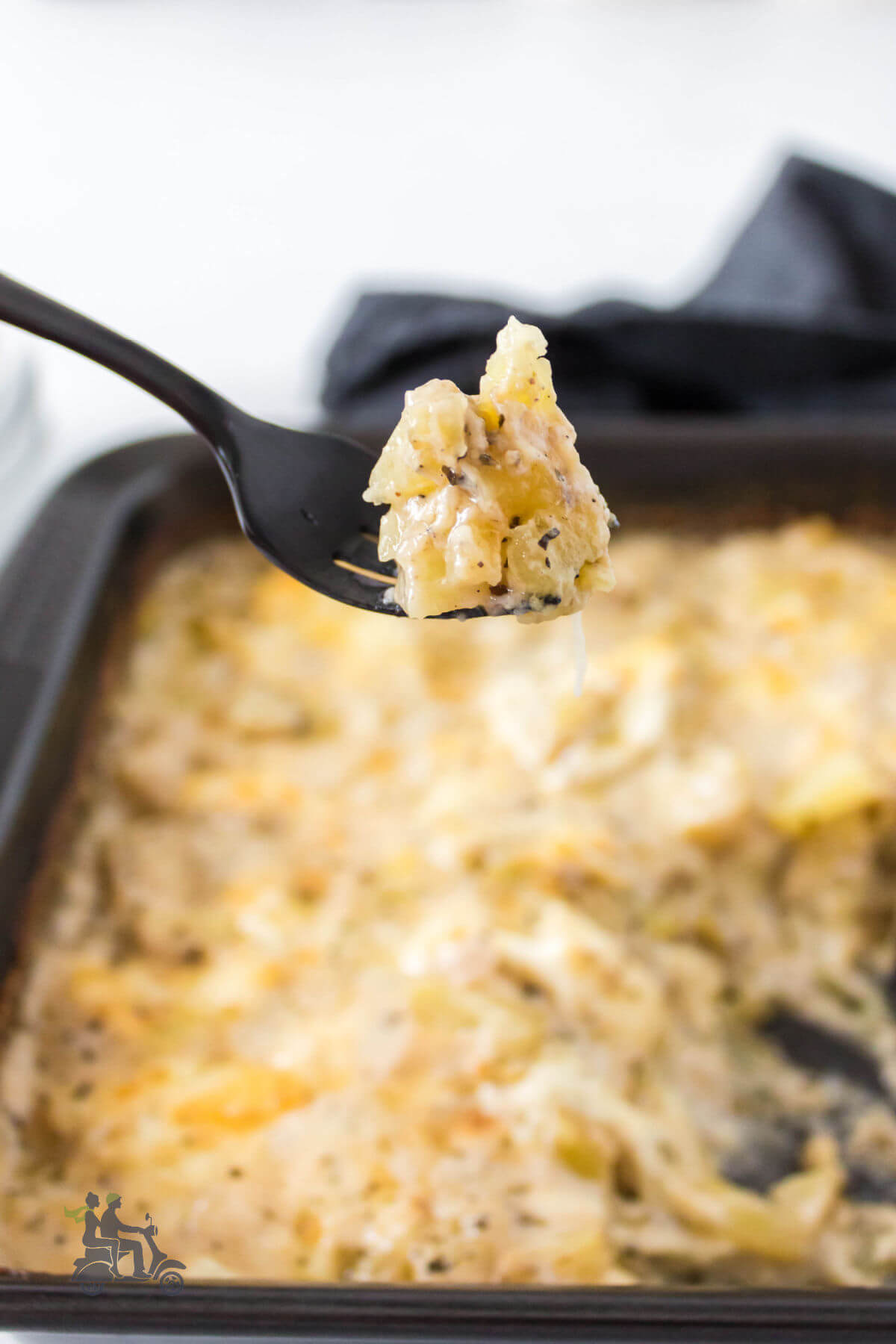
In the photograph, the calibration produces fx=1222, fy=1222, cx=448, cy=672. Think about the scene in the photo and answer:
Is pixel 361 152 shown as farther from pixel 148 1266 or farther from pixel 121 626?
pixel 148 1266

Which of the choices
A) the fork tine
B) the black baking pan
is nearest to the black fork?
the fork tine

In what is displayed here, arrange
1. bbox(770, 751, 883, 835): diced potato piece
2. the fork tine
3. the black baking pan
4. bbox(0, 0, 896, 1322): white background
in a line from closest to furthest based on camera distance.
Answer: the black baking pan, the fork tine, bbox(770, 751, 883, 835): diced potato piece, bbox(0, 0, 896, 1322): white background

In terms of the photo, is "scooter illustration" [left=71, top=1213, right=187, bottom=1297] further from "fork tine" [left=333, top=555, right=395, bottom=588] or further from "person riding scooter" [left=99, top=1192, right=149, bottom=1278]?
"fork tine" [left=333, top=555, right=395, bottom=588]

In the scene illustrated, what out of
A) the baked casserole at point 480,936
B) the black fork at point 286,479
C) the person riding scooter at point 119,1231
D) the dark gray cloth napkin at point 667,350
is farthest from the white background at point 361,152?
the person riding scooter at point 119,1231

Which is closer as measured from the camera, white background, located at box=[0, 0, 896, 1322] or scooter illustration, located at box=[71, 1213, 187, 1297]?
scooter illustration, located at box=[71, 1213, 187, 1297]

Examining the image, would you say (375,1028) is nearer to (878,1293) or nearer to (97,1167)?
(97,1167)

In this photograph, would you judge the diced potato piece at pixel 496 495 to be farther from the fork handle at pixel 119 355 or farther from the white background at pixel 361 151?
the white background at pixel 361 151
